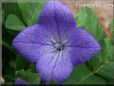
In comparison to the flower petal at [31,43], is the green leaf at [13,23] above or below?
above

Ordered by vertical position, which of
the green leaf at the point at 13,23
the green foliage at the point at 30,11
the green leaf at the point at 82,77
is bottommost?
the green leaf at the point at 82,77

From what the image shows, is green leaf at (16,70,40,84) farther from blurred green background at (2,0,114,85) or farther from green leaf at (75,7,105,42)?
green leaf at (75,7,105,42)

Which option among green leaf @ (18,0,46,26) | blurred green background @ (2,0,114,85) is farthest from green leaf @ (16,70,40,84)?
green leaf @ (18,0,46,26)

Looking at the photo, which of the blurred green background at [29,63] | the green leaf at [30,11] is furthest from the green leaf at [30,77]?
the green leaf at [30,11]

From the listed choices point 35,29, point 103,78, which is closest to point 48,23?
point 35,29

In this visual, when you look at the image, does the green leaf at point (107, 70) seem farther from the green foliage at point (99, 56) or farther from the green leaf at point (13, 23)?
the green leaf at point (13, 23)

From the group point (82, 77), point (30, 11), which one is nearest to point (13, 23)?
point (30, 11)
